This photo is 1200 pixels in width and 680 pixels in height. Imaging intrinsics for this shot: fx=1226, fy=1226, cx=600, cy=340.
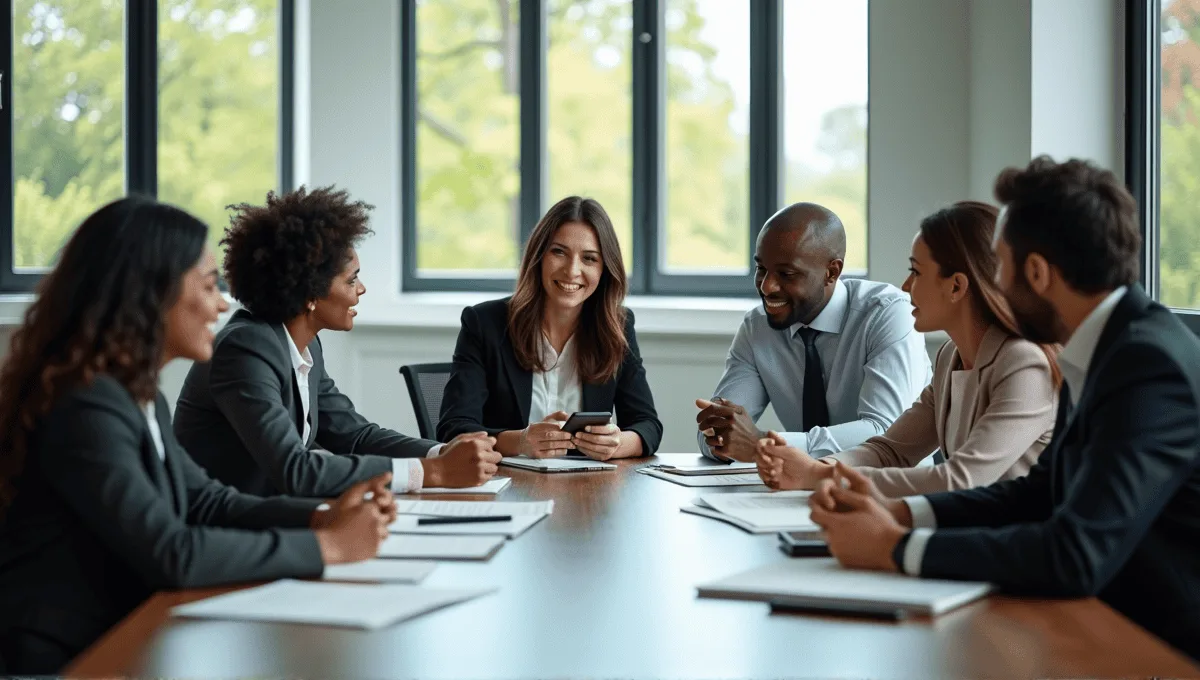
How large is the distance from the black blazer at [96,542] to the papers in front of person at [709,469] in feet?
4.35

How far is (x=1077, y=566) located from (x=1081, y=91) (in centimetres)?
289

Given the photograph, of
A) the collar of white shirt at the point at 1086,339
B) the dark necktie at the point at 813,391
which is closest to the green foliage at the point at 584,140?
the dark necktie at the point at 813,391

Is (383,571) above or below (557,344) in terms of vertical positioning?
below

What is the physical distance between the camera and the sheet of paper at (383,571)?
1.69 metres

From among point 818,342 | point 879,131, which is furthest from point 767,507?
point 879,131

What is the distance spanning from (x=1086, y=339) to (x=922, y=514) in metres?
0.40

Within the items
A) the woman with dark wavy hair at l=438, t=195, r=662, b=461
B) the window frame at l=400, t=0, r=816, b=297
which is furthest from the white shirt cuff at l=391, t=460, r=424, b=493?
the window frame at l=400, t=0, r=816, b=297

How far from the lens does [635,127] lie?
5.54 meters

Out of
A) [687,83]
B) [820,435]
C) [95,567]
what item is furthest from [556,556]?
[687,83]

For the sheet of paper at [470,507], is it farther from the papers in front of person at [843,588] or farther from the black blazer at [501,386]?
the black blazer at [501,386]

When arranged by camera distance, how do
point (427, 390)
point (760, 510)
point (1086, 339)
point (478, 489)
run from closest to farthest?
point (1086, 339)
point (760, 510)
point (478, 489)
point (427, 390)

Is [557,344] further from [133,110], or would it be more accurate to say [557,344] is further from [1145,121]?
[133,110]

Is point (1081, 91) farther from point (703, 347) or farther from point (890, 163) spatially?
point (703, 347)

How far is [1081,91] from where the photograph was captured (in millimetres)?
4066
